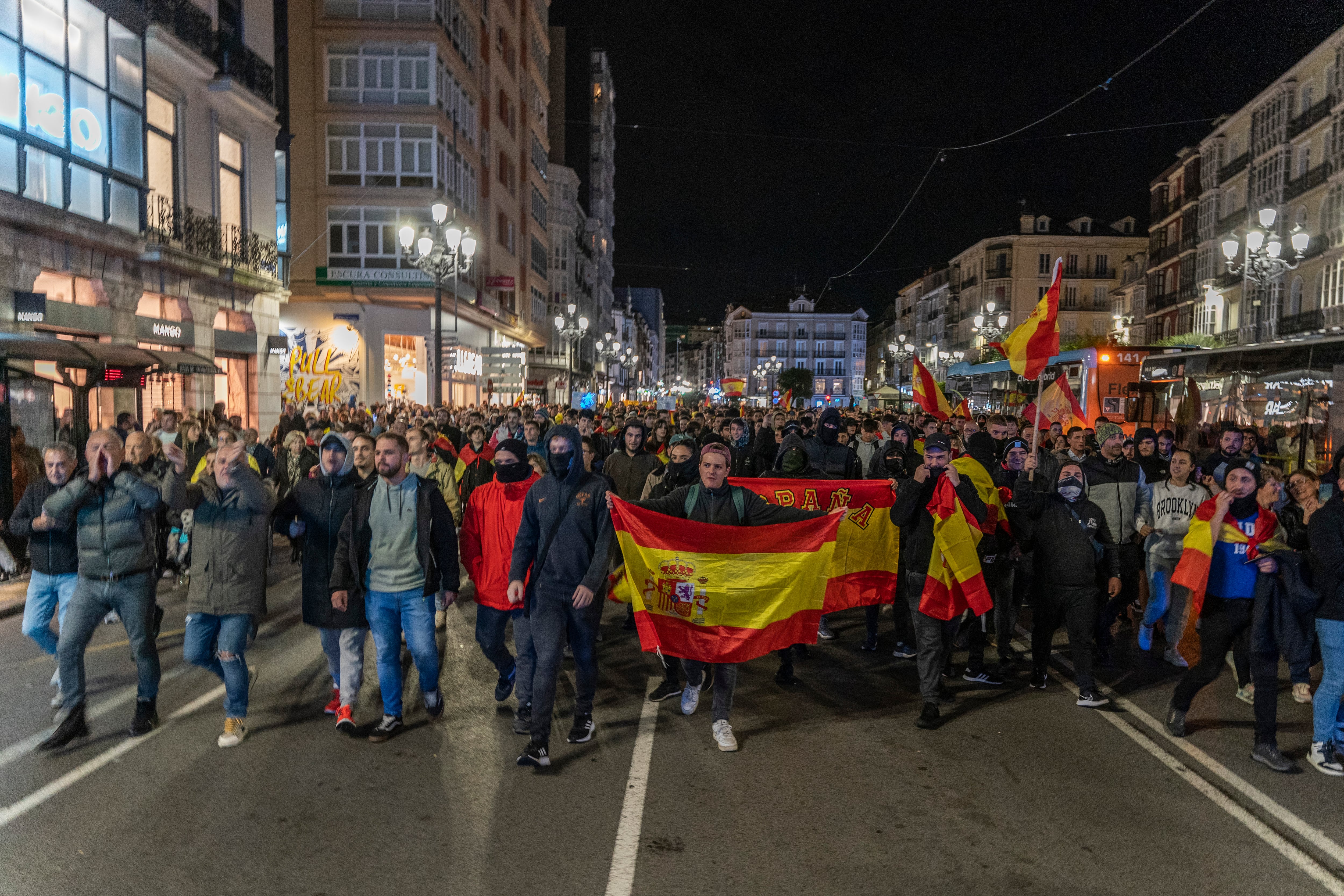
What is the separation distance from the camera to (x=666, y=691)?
746 cm

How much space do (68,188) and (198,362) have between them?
3653 mm

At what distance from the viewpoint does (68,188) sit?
1678 cm

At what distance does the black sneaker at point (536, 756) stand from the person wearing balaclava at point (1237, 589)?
164 inches

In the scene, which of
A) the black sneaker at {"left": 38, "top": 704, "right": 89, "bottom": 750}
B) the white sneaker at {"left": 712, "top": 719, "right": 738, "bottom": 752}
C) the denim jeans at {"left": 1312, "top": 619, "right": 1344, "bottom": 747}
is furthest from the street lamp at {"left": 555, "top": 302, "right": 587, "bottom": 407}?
the denim jeans at {"left": 1312, "top": 619, "right": 1344, "bottom": 747}

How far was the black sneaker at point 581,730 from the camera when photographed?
6312mm

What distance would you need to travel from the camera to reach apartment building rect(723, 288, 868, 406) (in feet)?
503

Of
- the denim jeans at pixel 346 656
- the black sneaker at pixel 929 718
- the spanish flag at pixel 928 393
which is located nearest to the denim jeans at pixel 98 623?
the denim jeans at pixel 346 656

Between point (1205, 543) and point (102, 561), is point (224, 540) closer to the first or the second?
point (102, 561)

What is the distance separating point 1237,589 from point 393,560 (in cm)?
532

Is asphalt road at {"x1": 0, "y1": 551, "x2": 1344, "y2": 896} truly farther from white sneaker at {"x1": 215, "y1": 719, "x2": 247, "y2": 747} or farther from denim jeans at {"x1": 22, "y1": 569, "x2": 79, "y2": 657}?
denim jeans at {"x1": 22, "y1": 569, "x2": 79, "y2": 657}

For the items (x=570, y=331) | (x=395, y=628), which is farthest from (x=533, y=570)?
(x=570, y=331)

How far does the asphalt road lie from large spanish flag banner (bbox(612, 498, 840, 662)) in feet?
1.88

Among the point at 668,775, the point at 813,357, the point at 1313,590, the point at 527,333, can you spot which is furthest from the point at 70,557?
the point at 813,357

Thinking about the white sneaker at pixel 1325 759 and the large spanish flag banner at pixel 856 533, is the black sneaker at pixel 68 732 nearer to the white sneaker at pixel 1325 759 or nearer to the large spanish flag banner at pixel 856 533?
the large spanish flag banner at pixel 856 533
